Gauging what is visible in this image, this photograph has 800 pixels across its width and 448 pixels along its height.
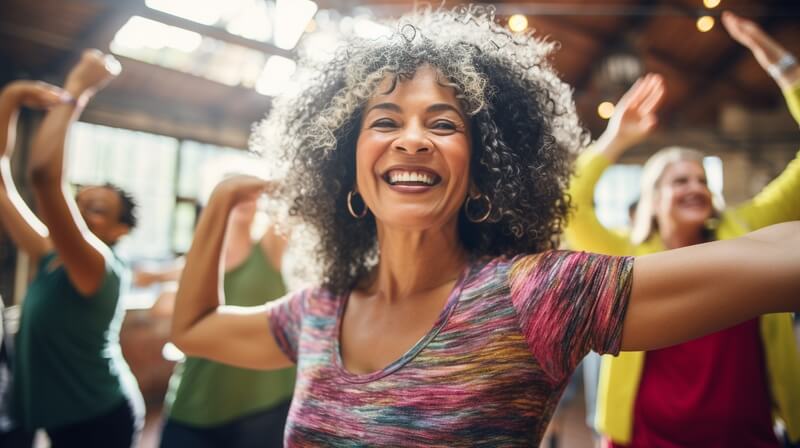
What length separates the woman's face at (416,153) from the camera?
3.05 ft

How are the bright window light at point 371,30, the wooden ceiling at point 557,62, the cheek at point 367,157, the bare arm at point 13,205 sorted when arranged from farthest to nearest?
1. the wooden ceiling at point 557,62
2. the bare arm at point 13,205
3. the bright window light at point 371,30
4. the cheek at point 367,157

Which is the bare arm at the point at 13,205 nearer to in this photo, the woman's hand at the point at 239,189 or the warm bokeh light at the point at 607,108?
the woman's hand at the point at 239,189

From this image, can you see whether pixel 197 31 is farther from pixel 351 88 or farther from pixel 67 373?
pixel 351 88

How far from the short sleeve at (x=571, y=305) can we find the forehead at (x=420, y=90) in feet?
1.27

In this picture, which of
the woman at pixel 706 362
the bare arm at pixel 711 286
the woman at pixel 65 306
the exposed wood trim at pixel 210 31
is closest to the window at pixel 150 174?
the exposed wood trim at pixel 210 31

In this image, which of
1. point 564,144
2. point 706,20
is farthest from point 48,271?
point 706,20

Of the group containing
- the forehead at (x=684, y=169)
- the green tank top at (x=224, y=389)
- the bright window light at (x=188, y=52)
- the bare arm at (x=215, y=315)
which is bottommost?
the green tank top at (x=224, y=389)

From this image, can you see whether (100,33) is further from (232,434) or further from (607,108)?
(607,108)

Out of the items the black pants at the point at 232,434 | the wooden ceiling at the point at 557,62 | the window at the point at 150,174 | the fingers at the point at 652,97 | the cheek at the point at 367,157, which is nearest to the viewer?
the cheek at the point at 367,157

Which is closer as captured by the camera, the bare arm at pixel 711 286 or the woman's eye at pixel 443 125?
the bare arm at pixel 711 286

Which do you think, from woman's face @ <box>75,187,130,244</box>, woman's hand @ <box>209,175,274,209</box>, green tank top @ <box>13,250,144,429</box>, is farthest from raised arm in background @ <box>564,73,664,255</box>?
woman's face @ <box>75,187,130,244</box>

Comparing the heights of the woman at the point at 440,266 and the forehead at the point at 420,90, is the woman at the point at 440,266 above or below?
below

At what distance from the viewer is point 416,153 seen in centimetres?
92

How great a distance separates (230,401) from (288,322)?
787 millimetres
